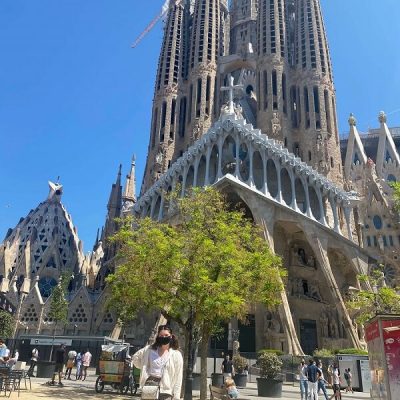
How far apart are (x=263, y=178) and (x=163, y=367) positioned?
97.1 ft

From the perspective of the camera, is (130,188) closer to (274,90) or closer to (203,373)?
(274,90)

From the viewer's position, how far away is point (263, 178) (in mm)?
33500

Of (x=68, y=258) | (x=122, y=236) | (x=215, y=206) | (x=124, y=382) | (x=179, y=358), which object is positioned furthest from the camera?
(x=68, y=258)

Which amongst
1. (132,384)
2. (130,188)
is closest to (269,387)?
(132,384)

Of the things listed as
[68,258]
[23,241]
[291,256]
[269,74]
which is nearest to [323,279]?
[291,256]

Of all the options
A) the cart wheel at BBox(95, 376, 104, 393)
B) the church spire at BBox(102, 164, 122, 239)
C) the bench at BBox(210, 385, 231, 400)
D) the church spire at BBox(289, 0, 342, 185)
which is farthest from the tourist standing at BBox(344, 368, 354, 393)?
the church spire at BBox(102, 164, 122, 239)

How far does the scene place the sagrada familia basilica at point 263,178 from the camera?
108ft

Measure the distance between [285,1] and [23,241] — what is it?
5406cm

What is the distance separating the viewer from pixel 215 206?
63.9ft

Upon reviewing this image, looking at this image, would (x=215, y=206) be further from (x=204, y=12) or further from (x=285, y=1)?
(x=285, y=1)

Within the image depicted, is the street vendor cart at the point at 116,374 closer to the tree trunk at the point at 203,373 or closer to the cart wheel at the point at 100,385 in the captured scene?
the cart wheel at the point at 100,385

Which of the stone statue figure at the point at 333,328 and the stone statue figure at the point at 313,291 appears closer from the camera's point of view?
the stone statue figure at the point at 333,328

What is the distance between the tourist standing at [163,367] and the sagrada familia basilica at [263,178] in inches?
767

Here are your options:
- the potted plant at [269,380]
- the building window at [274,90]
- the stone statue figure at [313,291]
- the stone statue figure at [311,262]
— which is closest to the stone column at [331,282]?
the stone statue figure at [311,262]
